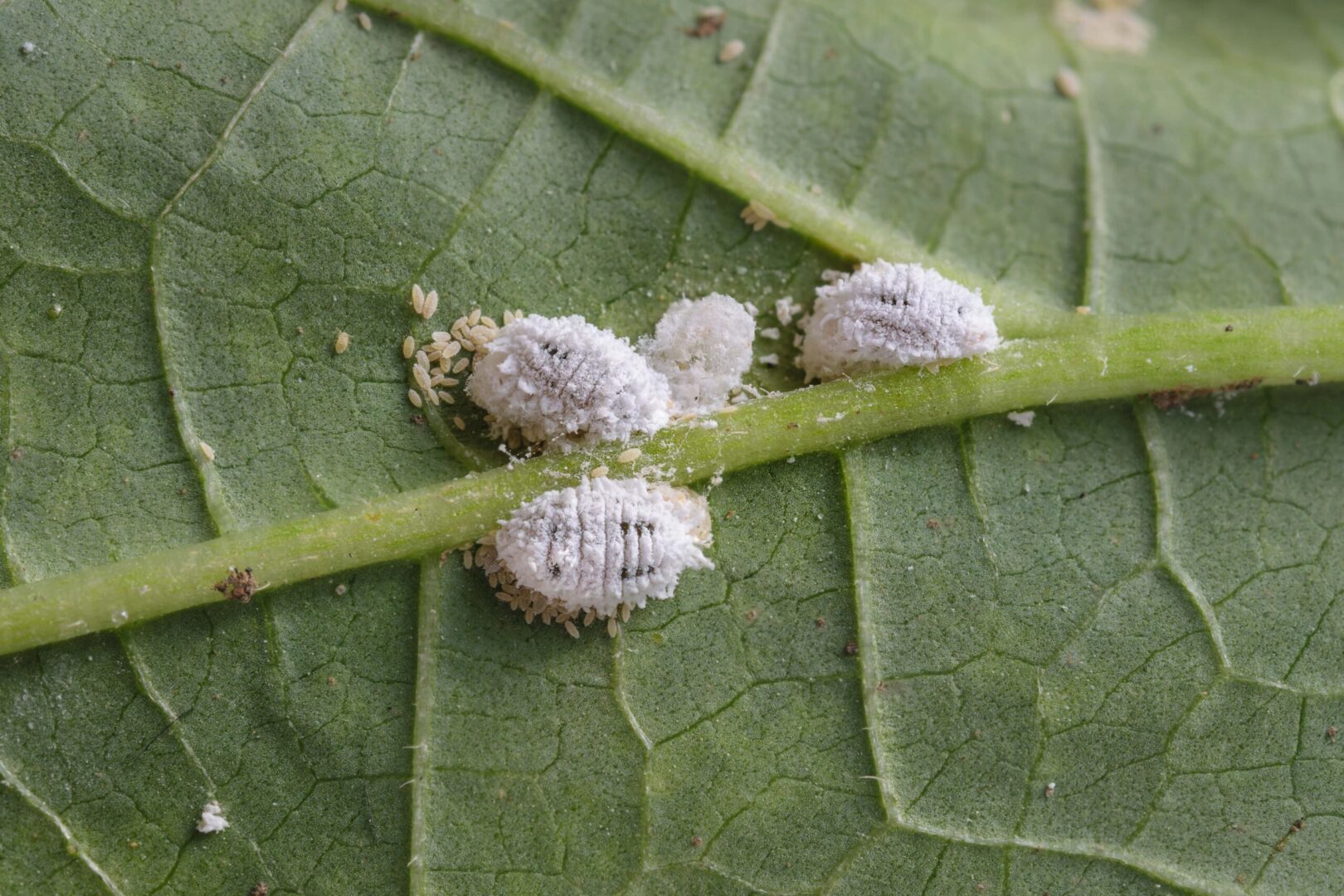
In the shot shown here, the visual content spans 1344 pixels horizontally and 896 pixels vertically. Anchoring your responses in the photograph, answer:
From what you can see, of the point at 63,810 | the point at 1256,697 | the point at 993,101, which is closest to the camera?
the point at 63,810

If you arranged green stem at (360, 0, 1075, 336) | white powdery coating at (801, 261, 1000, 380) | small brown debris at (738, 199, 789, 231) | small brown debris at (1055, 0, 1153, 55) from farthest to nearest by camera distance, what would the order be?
small brown debris at (1055, 0, 1153, 55), small brown debris at (738, 199, 789, 231), green stem at (360, 0, 1075, 336), white powdery coating at (801, 261, 1000, 380)

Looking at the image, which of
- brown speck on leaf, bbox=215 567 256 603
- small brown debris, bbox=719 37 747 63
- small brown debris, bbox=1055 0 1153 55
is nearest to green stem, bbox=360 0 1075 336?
small brown debris, bbox=719 37 747 63

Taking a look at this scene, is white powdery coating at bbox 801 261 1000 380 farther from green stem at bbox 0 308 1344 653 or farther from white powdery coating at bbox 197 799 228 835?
white powdery coating at bbox 197 799 228 835

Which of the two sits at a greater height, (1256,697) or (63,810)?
(1256,697)

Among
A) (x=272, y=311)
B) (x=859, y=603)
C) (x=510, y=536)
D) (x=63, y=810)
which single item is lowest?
A: (x=63, y=810)

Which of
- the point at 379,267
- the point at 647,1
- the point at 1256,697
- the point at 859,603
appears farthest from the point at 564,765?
the point at 647,1

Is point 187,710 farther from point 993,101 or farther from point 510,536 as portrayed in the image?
point 993,101

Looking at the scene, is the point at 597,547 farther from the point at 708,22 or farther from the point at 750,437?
the point at 708,22
